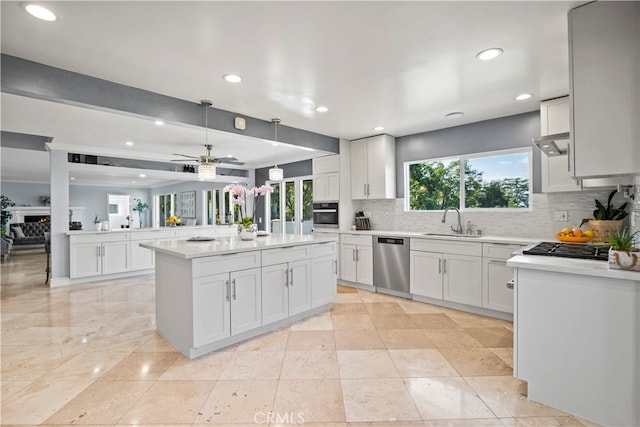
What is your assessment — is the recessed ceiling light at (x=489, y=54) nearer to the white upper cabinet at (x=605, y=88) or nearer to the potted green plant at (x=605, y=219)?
the white upper cabinet at (x=605, y=88)

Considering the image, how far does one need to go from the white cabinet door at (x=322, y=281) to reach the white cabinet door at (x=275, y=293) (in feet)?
1.40

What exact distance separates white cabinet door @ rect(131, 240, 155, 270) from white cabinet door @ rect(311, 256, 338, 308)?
3892 mm

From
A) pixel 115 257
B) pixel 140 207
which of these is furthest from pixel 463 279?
pixel 140 207

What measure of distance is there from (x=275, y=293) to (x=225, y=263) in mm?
702

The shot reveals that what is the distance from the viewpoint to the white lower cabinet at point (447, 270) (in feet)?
12.0

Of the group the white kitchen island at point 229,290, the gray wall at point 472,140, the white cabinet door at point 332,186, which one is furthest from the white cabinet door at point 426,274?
the white cabinet door at point 332,186

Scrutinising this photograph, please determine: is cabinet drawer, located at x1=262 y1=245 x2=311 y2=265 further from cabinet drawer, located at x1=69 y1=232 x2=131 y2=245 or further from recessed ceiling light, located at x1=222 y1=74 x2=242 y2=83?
cabinet drawer, located at x1=69 y1=232 x2=131 y2=245

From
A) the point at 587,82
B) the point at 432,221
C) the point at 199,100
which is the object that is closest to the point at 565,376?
the point at 587,82

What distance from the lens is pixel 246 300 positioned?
2945mm

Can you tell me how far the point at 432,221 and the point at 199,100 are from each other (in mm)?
→ 3547

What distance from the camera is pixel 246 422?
1824 mm

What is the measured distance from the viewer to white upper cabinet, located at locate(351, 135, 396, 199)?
492cm

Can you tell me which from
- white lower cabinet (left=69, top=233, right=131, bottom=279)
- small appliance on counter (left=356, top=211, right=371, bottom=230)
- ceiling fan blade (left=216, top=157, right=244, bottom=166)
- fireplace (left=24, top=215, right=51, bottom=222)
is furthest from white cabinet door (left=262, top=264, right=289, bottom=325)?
fireplace (left=24, top=215, right=51, bottom=222)

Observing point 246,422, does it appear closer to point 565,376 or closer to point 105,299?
point 565,376
